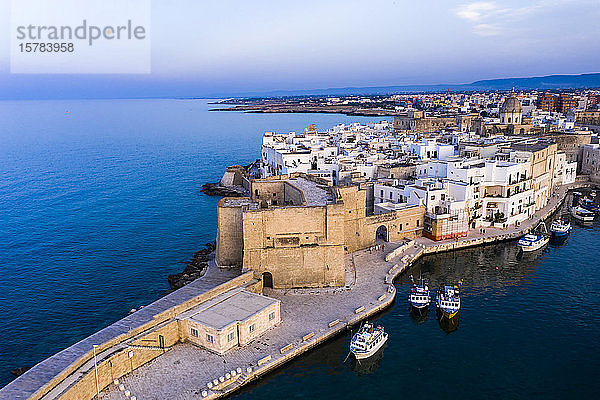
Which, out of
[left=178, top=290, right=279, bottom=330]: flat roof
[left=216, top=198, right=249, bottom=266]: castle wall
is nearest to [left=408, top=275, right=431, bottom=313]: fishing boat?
[left=178, top=290, right=279, bottom=330]: flat roof

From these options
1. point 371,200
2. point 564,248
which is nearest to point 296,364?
point 371,200

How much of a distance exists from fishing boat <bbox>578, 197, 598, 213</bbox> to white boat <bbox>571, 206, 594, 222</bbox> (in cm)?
115

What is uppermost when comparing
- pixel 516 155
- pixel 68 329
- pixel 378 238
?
pixel 516 155

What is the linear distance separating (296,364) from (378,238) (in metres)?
18.0

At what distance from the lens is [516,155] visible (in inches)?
1805

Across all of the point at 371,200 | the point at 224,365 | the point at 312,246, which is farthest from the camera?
the point at 371,200

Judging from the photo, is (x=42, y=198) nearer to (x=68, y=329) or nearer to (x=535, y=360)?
(x=68, y=329)

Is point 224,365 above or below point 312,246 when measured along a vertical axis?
below

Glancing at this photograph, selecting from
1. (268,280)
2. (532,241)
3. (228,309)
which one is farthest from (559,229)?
(228,309)

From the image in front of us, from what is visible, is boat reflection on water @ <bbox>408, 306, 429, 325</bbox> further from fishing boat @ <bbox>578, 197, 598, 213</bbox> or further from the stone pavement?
fishing boat @ <bbox>578, 197, 598, 213</bbox>

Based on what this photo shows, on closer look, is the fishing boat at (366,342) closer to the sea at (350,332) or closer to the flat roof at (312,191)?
the sea at (350,332)

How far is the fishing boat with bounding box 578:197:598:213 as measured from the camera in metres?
46.7

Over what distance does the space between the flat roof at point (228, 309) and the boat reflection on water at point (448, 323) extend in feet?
30.8

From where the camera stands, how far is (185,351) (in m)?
21.4
